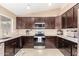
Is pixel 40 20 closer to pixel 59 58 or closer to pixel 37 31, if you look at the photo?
pixel 37 31

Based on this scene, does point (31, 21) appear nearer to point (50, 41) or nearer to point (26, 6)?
point (50, 41)

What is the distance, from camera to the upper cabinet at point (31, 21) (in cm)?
689

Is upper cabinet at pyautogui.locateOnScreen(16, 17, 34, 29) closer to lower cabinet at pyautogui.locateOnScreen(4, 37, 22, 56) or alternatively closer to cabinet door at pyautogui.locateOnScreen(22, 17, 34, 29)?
cabinet door at pyautogui.locateOnScreen(22, 17, 34, 29)

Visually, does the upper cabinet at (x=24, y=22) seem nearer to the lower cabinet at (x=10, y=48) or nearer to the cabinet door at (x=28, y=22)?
the cabinet door at (x=28, y=22)

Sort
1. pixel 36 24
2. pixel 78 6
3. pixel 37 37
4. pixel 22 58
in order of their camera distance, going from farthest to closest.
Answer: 1. pixel 36 24
2. pixel 37 37
3. pixel 78 6
4. pixel 22 58

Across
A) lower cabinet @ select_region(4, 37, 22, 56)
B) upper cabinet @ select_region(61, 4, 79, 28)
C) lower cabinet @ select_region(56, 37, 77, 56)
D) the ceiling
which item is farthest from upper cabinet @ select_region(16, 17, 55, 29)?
lower cabinet @ select_region(56, 37, 77, 56)

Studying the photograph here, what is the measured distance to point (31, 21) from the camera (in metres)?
6.92

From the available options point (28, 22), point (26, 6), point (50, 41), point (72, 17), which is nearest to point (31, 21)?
point (28, 22)

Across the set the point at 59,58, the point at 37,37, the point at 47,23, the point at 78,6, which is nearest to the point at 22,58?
the point at 59,58

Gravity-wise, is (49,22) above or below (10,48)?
above

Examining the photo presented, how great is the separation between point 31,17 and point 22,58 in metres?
6.25

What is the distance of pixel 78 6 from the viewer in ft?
11.3

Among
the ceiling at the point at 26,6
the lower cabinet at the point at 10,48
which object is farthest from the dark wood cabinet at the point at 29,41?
the lower cabinet at the point at 10,48

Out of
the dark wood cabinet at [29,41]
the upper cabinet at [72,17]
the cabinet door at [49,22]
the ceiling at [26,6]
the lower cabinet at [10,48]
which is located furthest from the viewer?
the cabinet door at [49,22]
